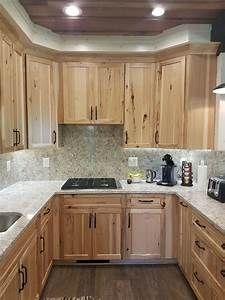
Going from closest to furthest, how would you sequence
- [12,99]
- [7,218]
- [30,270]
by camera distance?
[30,270] → [7,218] → [12,99]

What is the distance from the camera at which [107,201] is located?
10.8 ft

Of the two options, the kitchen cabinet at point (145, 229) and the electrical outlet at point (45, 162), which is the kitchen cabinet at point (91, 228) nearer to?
the kitchen cabinet at point (145, 229)

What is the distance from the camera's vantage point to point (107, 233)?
333 cm

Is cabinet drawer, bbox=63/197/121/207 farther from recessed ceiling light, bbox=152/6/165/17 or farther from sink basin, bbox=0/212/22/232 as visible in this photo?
recessed ceiling light, bbox=152/6/165/17

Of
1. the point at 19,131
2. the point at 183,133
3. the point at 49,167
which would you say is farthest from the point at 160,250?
the point at 19,131

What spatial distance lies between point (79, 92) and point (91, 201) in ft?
4.31

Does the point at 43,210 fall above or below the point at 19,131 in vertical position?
below

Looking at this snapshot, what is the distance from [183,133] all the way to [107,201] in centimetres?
116

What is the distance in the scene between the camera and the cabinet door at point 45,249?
2629 mm

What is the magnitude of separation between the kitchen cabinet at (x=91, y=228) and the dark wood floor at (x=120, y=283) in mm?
172

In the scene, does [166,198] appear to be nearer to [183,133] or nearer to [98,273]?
[183,133]

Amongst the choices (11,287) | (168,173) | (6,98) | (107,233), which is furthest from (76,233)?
(6,98)

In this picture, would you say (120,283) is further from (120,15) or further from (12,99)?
(120,15)

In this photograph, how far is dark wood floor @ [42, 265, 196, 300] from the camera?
9.25ft
